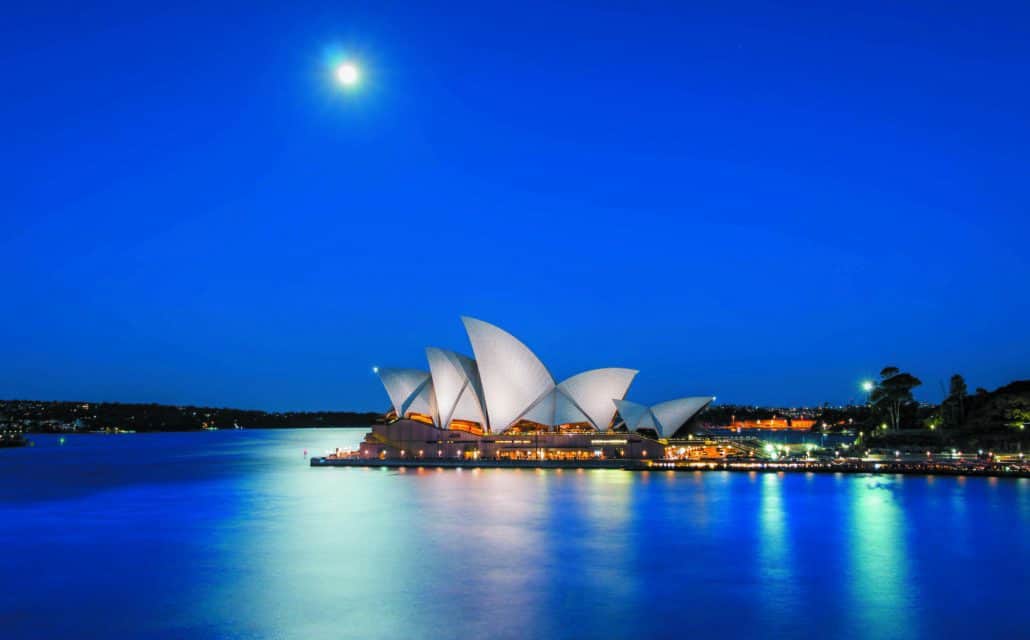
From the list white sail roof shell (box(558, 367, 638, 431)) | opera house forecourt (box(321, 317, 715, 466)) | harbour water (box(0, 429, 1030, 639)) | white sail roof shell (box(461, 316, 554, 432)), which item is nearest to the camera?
harbour water (box(0, 429, 1030, 639))

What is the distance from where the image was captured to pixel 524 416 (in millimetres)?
60031

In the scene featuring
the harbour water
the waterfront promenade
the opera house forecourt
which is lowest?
the harbour water

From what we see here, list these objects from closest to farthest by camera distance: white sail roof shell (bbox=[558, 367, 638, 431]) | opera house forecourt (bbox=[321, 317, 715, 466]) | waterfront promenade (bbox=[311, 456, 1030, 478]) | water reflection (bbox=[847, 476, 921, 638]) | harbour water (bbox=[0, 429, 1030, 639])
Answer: water reflection (bbox=[847, 476, 921, 638])
harbour water (bbox=[0, 429, 1030, 639])
waterfront promenade (bbox=[311, 456, 1030, 478])
opera house forecourt (bbox=[321, 317, 715, 466])
white sail roof shell (bbox=[558, 367, 638, 431])

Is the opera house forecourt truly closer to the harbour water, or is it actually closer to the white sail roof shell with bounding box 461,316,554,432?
the white sail roof shell with bounding box 461,316,554,432

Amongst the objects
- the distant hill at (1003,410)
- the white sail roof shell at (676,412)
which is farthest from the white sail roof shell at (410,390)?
the distant hill at (1003,410)

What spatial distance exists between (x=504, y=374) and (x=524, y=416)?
4.07m

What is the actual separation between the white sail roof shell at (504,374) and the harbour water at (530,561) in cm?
1210

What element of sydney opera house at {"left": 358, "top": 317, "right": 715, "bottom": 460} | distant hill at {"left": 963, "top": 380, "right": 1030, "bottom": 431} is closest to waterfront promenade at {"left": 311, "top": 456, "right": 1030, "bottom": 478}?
sydney opera house at {"left": 358, "top": 317, "right": 715, "bottom": 460}

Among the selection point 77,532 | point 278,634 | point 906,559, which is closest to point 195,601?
point 278,634

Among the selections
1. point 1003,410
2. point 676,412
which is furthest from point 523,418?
point 1003,410

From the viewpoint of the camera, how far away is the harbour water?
1944 cm

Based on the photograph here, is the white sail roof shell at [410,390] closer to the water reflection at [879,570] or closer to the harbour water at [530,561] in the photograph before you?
the harbour water at [530,561]

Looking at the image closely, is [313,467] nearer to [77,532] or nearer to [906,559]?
[77,532]

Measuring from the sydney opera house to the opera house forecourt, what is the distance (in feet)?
0.25
